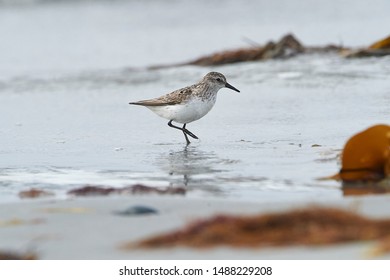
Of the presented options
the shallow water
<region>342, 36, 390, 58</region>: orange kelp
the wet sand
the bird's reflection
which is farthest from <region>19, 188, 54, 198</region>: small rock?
<region>342, 36, 390, 58</region>: orange kelp

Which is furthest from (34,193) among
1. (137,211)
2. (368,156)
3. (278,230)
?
(368,156)

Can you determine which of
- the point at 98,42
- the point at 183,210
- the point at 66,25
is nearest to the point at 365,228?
the point at 183,210

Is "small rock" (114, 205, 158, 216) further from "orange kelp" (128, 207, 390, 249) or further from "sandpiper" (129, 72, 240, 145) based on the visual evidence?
"sandpiper" (129, 72, 240, 145)

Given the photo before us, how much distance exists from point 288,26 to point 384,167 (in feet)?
37.7

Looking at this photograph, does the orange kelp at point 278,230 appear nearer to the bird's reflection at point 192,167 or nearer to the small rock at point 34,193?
the bird's reflection at point 192,167

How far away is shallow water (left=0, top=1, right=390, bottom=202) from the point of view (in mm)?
6484

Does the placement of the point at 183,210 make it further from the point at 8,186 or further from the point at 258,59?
the point at 258,59

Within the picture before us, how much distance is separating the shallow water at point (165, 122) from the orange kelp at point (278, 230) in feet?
2.93

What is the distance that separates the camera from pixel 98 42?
16.8 m

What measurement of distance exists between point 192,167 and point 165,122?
2575 mm

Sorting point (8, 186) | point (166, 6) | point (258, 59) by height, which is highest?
point (166, 6)

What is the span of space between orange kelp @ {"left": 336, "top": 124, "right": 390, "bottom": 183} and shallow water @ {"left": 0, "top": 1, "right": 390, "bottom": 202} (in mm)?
190

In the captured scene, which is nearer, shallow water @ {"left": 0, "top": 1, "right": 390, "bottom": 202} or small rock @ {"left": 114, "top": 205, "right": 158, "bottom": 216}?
small rock @ {"left": 114, "top": 205, "right": 158, "bottom": 216}

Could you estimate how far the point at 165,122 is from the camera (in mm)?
9422
